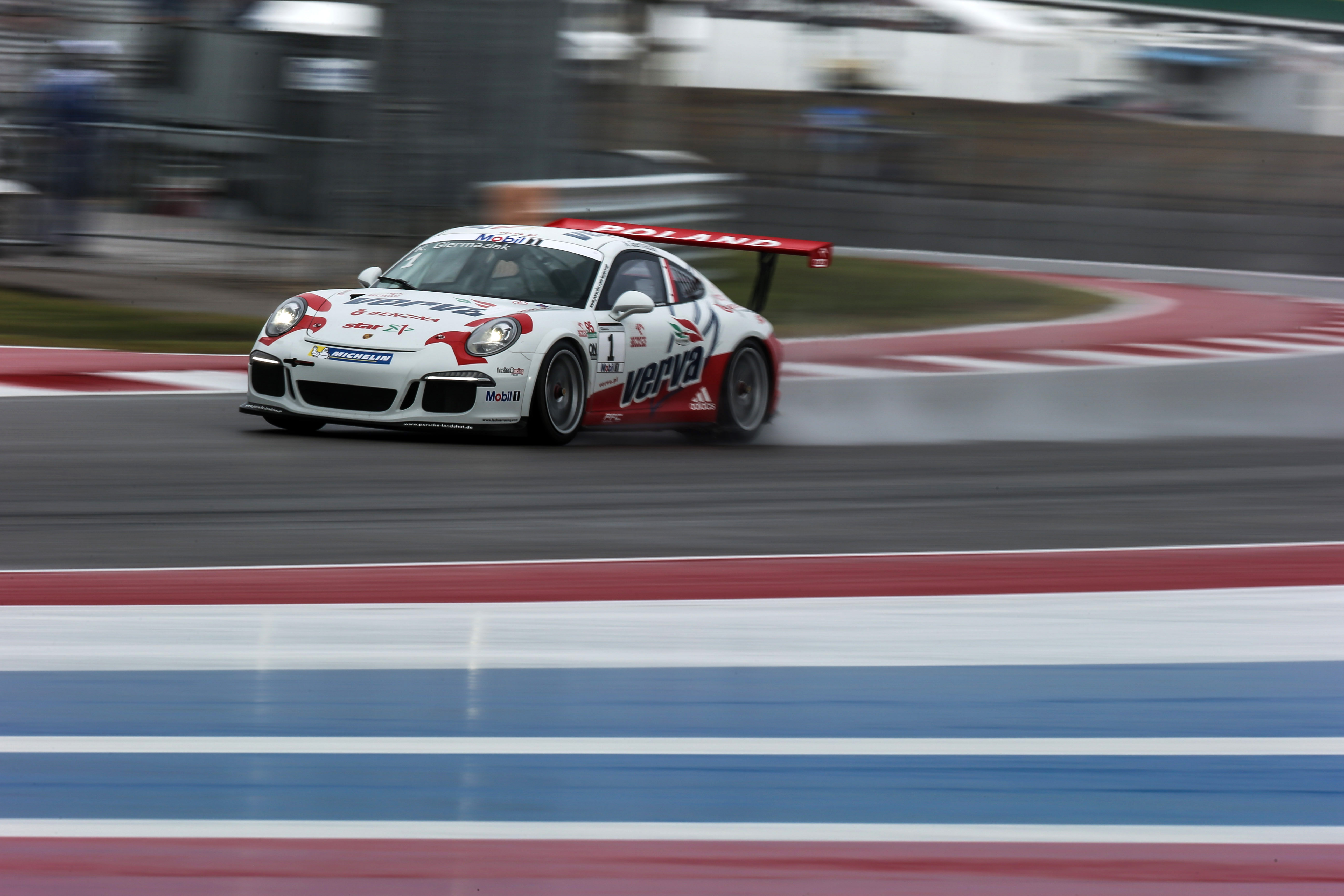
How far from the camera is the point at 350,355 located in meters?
7.46

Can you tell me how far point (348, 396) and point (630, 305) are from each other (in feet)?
4.69

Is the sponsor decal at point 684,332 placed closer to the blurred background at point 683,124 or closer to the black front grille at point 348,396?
the black front grille at point 348,396

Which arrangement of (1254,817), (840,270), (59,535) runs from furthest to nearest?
(840,270)
(59,535)
(1254,817)

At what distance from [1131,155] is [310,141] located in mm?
12195

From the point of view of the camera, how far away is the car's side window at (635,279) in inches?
330

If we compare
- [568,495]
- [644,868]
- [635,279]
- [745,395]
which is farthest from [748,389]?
[644,868]

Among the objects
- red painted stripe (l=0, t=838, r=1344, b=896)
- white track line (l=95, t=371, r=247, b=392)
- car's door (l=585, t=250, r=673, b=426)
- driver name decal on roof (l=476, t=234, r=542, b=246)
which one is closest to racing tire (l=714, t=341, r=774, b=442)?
car's door (l=585, t=250, r=673, b=426)

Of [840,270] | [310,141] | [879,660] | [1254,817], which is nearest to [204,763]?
[879,660]

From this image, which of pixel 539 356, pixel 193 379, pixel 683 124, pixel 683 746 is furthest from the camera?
pixel 683 124

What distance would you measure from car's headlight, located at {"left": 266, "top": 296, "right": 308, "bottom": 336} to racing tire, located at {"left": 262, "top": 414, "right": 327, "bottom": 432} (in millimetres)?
361

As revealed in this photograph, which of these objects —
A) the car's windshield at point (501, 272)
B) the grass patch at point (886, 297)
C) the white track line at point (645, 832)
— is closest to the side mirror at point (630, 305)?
the car's windshield at point (501, 272)

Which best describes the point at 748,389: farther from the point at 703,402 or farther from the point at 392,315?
the point at 392,315

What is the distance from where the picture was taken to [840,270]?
19.1 metres

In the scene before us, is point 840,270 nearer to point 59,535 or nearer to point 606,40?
point 606,40
